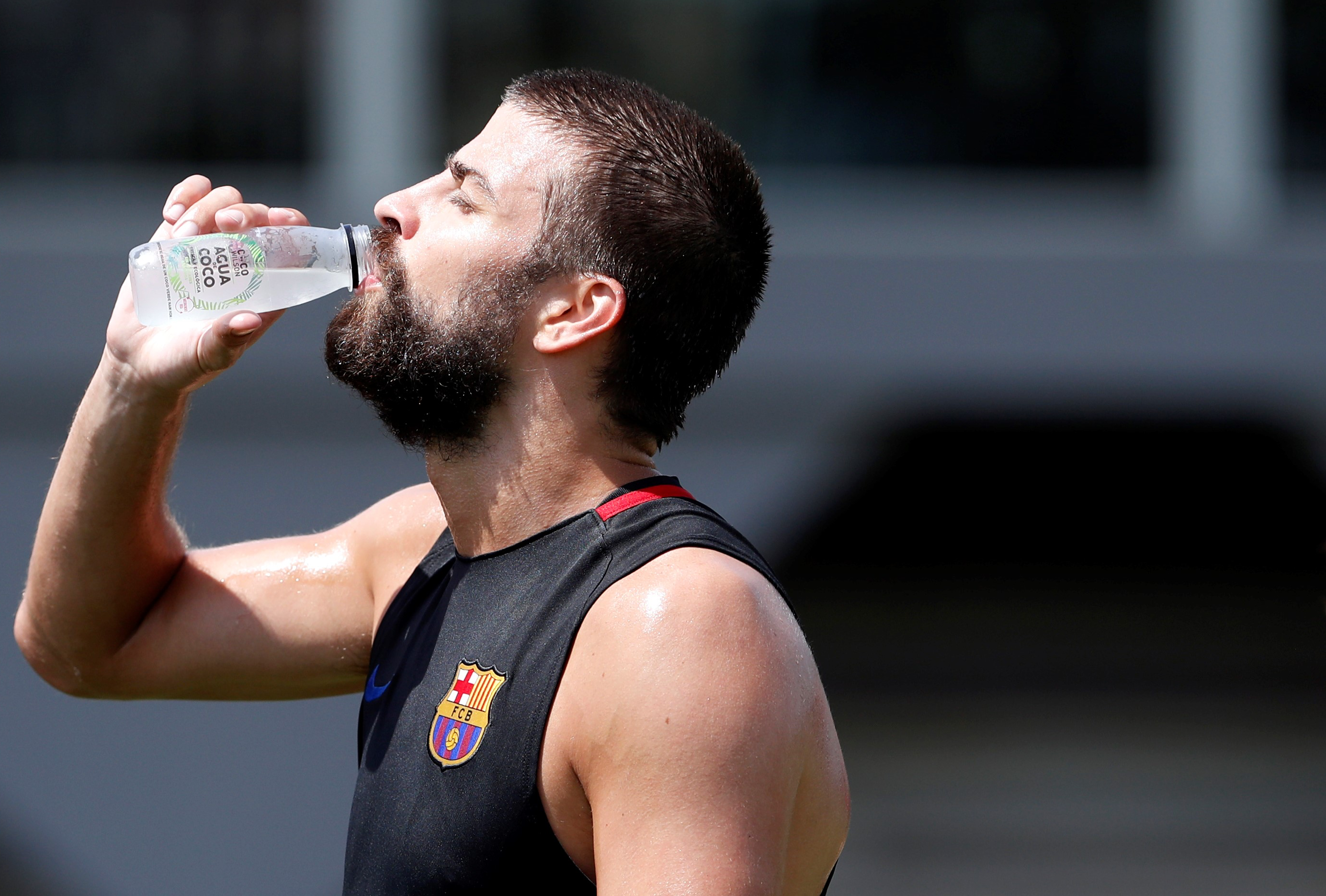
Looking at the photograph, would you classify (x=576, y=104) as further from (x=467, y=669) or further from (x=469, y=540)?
(x=467, y=669)

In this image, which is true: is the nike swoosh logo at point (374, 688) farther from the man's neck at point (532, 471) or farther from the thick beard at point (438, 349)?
the thick beard at point (438, 349)

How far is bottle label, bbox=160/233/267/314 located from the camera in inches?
92.1

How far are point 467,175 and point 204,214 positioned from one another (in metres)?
0.46

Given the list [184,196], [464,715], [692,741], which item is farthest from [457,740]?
[184,196]

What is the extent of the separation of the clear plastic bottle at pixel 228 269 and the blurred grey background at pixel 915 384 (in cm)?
368

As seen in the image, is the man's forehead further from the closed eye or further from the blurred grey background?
the blurred grey background

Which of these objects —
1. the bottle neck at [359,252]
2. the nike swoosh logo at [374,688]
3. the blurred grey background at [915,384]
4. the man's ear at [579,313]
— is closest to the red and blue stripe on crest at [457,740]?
the nike swoosh logo at [374,688]

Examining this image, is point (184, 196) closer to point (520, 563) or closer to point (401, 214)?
point (401, 214)

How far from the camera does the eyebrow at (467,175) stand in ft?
7.64

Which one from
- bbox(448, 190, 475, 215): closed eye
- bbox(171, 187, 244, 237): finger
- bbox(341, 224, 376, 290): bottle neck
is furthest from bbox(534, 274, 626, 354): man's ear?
bbox(171, 187, 244, 237): finger

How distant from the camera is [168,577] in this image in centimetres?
269

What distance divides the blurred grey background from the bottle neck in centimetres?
374

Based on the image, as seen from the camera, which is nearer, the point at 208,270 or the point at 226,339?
the point at 226,339

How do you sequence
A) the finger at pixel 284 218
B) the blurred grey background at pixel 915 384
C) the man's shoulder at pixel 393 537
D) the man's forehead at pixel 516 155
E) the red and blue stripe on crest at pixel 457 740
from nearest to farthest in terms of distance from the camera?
the red and blue stripe on crest at pixel 457 740
the man's forehead at pixel 516 155
the finger at pixel 284 218
the man's shoulder at pixel 393 537
the blurred grey background at pixel 915 384
